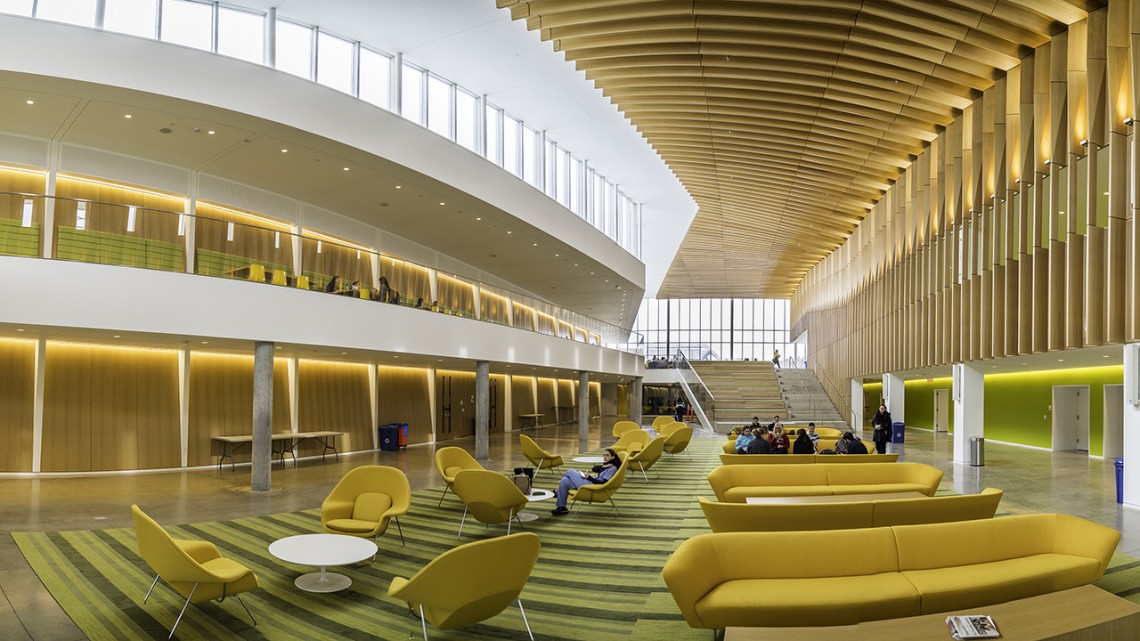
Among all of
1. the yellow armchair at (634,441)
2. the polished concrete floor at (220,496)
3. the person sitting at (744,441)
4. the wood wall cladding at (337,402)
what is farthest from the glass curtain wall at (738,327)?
the person sitting at (744,441)

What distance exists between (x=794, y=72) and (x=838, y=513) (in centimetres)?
883

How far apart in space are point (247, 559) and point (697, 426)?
22.7 metres

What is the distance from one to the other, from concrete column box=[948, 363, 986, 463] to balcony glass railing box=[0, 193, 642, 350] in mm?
11313

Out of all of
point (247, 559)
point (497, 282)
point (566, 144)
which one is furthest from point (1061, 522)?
point (497, 282)

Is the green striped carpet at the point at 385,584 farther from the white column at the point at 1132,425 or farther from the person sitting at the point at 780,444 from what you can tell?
the white column at the point at 1132,425

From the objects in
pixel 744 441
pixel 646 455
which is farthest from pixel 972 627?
pixel 744 441

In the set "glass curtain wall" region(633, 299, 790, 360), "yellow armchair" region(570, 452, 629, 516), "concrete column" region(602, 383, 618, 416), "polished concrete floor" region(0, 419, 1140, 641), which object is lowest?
"concrete column" region(602, 383, 618, 416)

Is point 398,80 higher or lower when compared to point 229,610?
higher

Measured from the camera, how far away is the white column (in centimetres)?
983

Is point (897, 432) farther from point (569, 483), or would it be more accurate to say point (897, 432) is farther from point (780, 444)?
point (569, 483)

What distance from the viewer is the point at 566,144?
76.6ft

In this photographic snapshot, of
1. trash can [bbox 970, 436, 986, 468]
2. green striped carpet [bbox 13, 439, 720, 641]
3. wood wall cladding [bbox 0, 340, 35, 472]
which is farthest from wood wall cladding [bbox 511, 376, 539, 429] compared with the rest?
green striped carpet [bbox 13, 439, 720, 641]

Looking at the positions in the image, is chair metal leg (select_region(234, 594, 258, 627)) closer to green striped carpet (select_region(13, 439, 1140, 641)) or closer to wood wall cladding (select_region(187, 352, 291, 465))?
green striped carpet (select_region(13, 439, 1140, 641))

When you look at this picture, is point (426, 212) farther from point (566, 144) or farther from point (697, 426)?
point (697, 426)
